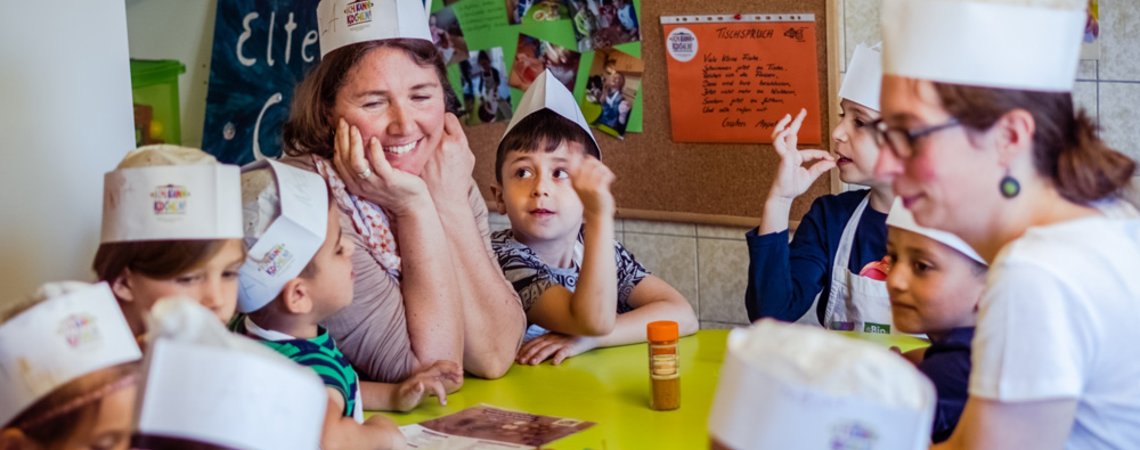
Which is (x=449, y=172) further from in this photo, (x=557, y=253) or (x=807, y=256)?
(x=807, y=256)

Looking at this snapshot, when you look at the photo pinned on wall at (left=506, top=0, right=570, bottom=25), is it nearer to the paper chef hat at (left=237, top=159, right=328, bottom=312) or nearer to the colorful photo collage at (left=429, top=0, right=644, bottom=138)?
the colorful photo collage at (left=429, top=0, right=644, bottom=138)

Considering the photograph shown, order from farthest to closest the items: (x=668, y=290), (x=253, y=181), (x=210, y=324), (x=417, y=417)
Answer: (x=668, y=290) → (x=417, y=417) → (x=253, y=181) → (x=210, y=324)

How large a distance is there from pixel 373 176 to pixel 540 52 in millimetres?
1884

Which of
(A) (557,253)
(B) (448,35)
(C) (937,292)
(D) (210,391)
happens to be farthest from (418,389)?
(B) (448,35)

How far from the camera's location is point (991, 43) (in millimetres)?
1469

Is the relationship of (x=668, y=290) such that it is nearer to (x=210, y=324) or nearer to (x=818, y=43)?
(x=818, y=43)

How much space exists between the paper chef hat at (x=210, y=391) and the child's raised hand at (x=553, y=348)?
4.27ft

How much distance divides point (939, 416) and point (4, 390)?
4.12 ft

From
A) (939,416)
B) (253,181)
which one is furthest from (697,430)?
(253,181)

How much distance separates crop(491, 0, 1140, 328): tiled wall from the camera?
124 inches

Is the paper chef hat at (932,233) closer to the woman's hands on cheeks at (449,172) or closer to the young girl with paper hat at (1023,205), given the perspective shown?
the young girl with paper hat at (1023,205)

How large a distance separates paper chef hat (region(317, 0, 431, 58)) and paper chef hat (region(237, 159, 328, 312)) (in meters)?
0.54

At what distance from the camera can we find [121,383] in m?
1.44

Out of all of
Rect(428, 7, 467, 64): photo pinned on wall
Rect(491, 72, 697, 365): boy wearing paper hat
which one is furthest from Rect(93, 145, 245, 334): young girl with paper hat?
Rect(428, 7, 467, 64): photo pinned on wall
